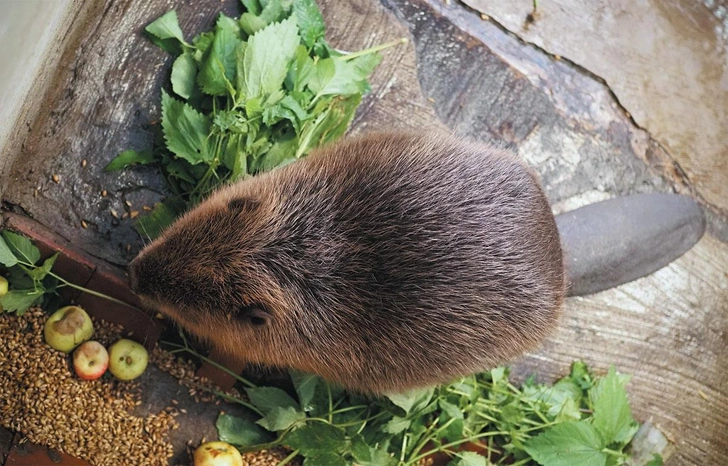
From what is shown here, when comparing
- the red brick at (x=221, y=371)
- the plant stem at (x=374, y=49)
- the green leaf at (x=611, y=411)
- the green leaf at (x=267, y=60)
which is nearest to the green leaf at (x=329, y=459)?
the red brick at (x=221, y=371)

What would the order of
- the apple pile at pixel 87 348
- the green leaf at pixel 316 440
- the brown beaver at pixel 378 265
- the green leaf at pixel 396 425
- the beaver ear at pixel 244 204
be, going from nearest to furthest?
the brown beaver at pixel 378 265
the beaver ear at pixel 244 204
the apple pile at pixel 87 348
the green leaf at pixel 316 440
the green leaf at pixel 396 425

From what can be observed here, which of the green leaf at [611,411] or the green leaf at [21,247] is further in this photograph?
the green leaf at [611,411]

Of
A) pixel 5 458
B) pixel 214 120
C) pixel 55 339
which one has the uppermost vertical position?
pixel 214 120

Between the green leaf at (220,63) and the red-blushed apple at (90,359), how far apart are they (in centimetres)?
108

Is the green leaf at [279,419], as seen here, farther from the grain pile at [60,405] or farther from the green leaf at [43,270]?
the green leaf at [43,270]

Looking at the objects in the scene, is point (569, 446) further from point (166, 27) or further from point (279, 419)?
point (166, 27)

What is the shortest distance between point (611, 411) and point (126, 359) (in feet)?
6.68

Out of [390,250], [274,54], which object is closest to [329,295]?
[390,250]

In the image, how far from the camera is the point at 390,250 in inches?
98.8

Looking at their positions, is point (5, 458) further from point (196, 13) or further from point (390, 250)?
point (196, 13)

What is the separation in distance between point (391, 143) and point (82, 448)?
1674 mm

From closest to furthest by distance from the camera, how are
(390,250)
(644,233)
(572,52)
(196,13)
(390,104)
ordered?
(390,250) → (196,13) → (390,104) → (644,233) → (572,52)

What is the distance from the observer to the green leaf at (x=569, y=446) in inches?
119

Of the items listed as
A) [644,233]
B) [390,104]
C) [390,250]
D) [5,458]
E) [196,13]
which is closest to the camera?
[390,250]
